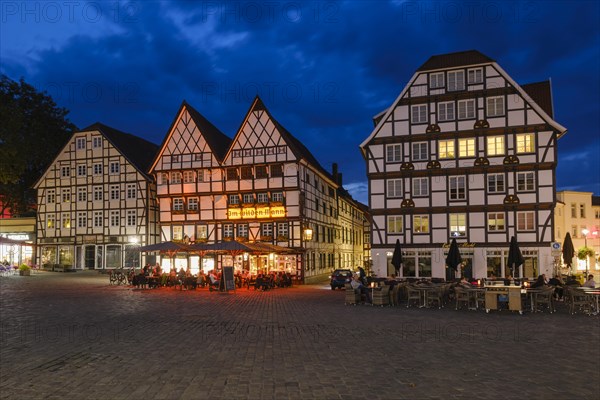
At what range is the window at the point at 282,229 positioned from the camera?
129 ft

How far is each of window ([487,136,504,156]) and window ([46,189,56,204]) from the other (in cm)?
4196

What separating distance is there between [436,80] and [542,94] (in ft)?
28.1

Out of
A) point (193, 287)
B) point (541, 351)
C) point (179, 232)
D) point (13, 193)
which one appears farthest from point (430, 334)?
point (13, 193)

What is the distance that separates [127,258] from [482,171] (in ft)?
110

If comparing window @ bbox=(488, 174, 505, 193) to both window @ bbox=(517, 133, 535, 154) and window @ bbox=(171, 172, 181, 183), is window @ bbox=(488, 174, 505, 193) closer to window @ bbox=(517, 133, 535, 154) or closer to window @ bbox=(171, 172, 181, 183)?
window @ bbox=(517, 133, 535, 154)

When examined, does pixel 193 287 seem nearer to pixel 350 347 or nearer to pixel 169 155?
pixel 169 155

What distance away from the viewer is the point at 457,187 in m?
33.7

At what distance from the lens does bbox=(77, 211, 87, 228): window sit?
4912 cm

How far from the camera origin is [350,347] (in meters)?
11.3

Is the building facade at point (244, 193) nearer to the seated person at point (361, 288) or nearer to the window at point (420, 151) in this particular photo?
the window at point (420, 151)

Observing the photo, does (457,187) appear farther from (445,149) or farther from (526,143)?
(526,143)

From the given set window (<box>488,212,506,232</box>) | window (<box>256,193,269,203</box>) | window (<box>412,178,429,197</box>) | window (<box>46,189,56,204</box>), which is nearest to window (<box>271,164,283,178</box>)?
window (<box>256,193,269,203</box>)

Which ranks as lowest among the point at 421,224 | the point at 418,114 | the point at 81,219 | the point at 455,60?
the point at 421,224

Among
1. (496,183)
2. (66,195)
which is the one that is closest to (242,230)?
(496,183)
